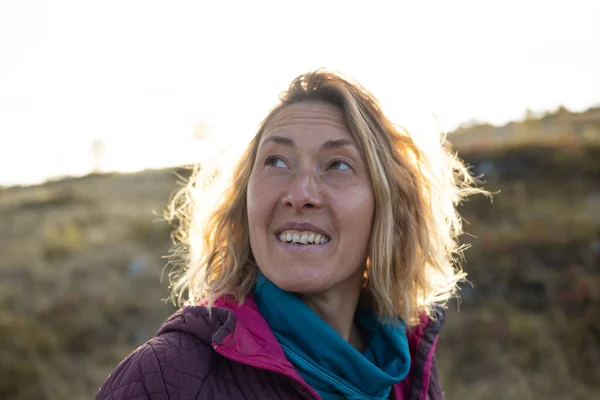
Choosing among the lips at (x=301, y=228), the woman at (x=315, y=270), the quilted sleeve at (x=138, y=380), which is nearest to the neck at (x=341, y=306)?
the woman at (x=315, y=270)

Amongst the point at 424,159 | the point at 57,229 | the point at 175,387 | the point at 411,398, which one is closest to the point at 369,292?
the point at 411,398

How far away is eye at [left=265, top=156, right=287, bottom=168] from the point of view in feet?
7.36

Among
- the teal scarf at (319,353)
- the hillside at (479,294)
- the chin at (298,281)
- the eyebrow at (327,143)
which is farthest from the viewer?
the hillside at (479,294)

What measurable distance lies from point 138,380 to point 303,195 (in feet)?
2.78

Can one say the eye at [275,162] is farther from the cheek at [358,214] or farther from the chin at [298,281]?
the chin at [298,281]

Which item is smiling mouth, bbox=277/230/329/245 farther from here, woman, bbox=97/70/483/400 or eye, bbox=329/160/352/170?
eye, bbox=329/160/352/170

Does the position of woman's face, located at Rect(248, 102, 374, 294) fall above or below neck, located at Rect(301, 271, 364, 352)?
above

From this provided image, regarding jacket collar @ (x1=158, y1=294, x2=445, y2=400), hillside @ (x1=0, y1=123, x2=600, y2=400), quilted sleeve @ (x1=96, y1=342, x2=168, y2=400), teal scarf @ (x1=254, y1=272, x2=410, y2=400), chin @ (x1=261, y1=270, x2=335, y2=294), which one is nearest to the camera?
quilted sleeve @ (x1=96, y1=342, x2=168, y2=400)

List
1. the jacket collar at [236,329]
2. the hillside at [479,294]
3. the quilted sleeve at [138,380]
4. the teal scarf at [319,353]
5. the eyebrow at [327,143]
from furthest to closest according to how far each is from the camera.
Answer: the hillside at [479,294] → the eyebrow at [327,143] → the teal scarf at [319,353] → the jacket collar at [236,329] → the quilted sleeve at [138,380]

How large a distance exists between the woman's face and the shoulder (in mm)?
430

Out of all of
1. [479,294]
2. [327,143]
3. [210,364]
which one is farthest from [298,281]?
[479,294]

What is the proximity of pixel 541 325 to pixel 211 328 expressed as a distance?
202 inches

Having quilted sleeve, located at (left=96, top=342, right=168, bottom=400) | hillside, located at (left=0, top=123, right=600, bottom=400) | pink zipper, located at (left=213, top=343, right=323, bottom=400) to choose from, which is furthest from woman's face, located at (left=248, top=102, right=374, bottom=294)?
hillside, located at (left=0, top=123, right=600, bottom=400)

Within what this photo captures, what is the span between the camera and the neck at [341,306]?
2250 mm
